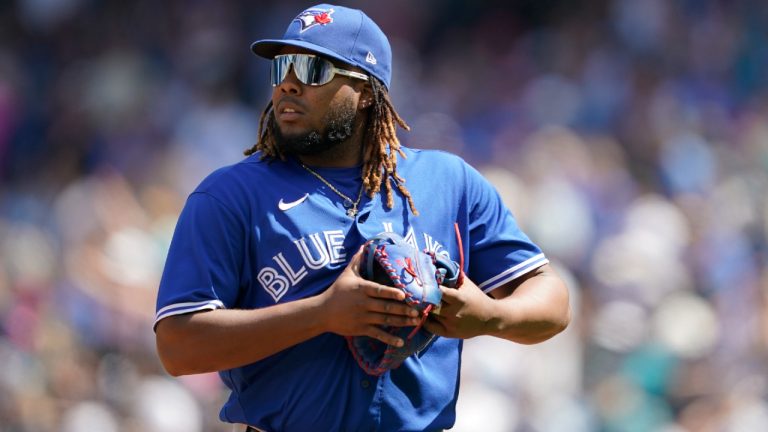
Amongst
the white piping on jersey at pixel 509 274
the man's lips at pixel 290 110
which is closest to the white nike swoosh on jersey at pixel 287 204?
the man's lips at pixel 290 110

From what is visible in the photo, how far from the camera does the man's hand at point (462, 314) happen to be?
9.48 ft

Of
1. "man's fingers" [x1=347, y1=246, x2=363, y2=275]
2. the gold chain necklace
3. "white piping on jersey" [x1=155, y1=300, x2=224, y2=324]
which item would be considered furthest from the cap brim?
"white piping on jersey" [x1=155, y1=300, x2=224, y2=324]

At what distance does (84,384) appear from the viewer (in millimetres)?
7102

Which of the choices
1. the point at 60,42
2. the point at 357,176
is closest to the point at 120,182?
the point at 60,42

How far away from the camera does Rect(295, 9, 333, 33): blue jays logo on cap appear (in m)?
3.22

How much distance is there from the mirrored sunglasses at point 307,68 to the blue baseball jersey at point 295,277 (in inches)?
9.1

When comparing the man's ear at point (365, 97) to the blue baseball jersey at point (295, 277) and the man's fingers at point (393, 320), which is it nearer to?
the blue baseball jersey at point (295, 277)

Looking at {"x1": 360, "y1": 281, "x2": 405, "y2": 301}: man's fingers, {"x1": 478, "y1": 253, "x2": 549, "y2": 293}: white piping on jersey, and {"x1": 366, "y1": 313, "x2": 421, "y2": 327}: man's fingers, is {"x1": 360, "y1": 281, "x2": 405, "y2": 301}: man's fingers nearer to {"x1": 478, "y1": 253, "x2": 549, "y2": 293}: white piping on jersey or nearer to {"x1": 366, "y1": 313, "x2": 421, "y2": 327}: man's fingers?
{"x1": 366, "y1": 313, "x2": 421, "y2": 327}: man's fingers

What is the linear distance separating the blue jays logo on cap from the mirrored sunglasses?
0.08 metres

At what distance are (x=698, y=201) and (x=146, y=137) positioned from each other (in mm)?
4077

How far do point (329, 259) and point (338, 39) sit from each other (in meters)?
0.59

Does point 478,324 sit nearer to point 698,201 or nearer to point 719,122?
point 698,201

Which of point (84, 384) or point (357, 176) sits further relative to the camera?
point (84, 384)

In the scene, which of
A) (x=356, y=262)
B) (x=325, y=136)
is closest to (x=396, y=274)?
(x=356, y=262)
